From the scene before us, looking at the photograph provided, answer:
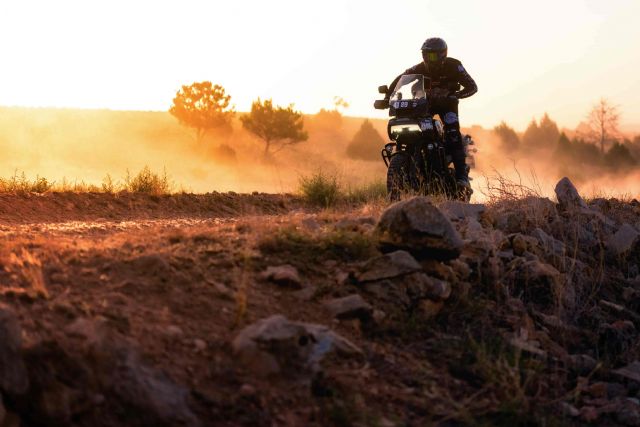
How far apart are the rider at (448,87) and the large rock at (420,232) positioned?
476 centimetres

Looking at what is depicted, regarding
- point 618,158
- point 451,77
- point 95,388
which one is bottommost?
point 95,388

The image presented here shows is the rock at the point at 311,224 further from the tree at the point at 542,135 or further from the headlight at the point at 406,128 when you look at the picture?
the tree at the point at 542,135

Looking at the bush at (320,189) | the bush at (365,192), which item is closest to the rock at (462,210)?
the bush at (365,192)

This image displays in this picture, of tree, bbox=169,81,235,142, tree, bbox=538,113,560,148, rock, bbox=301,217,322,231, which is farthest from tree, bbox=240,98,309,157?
rock, bbox=301,217,322,231

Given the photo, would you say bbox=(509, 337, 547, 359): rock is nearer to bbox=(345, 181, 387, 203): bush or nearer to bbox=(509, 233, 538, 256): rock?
bbox=(509, 233, 538, 256): rock

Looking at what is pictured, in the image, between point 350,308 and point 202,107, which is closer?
point 350,308

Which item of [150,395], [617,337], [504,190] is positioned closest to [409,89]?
[504,190]

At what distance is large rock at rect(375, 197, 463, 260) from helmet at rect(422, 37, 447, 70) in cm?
530

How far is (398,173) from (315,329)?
18.7 feet

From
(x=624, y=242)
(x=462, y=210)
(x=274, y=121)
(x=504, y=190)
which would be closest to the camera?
(x=462, y=210)

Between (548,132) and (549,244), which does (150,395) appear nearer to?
(549,244)

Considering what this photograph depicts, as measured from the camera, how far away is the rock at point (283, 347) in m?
3.89

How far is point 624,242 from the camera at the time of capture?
Answer: 768cm

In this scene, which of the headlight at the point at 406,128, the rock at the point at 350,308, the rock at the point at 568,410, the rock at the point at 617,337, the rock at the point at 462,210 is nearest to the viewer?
the rock at the point at 568,410
